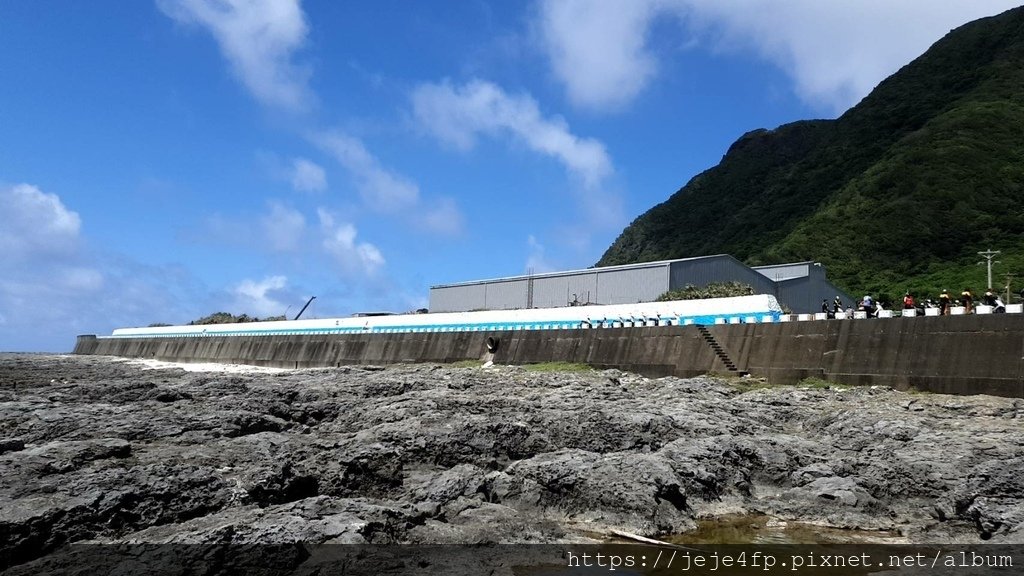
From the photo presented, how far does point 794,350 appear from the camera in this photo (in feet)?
73.1

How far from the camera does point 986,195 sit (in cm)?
7981

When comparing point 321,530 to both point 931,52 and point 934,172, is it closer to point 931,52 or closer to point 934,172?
point 934,172

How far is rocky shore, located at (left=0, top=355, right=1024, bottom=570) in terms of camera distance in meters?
6.21

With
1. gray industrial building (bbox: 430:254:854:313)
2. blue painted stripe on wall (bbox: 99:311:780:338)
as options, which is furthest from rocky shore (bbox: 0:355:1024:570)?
gray industrial building (bbox: 430:254:854:313)

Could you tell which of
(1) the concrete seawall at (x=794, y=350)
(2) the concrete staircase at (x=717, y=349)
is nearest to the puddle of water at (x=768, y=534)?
(1) the concrete seawall at (x=794, y=350)

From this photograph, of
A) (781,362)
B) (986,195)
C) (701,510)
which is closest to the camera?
(701,510)

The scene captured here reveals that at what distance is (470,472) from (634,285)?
41820 mm

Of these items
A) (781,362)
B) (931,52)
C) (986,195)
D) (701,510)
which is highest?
(931,52)

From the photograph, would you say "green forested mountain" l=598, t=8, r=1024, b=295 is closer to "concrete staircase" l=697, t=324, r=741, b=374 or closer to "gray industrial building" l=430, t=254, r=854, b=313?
"gray industrial building" l=430, t=254, r=854, b=313

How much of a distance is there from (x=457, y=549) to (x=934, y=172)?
95.6 m

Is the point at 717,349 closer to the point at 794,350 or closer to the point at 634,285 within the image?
the point at 794,350

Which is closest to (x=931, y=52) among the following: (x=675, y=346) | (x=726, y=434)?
(x=675, y=346)

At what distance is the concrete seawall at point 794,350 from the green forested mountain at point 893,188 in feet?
153

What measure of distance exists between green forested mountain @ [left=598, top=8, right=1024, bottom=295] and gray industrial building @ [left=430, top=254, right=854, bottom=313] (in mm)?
15411
